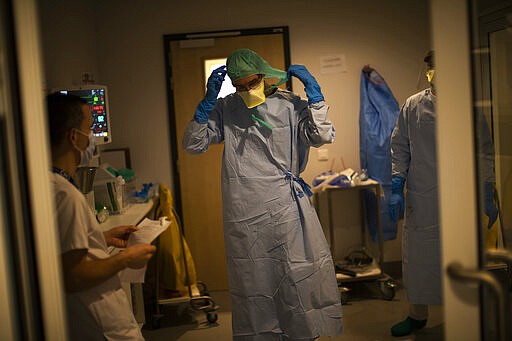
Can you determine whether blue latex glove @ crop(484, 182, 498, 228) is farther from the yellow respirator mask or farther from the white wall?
the white wall

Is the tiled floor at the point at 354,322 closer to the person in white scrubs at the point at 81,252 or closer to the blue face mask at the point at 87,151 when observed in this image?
the person in white scrubs at the point at 81,252

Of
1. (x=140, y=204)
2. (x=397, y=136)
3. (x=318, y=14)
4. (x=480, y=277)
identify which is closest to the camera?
(x=480, y=277)

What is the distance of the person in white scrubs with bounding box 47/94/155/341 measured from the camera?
1.55 metres

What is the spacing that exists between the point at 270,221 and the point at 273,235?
6 cm

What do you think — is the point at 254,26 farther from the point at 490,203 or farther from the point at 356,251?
the point at 490,203

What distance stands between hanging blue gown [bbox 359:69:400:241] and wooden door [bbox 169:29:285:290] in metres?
0.65

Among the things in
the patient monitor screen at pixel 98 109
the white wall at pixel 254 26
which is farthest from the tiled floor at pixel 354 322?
the patient monitor screen at pixel 98 109

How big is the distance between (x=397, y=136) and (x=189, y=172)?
Answer: 5.52 ft

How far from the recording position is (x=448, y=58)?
1352mm

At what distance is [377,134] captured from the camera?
4.01 metres

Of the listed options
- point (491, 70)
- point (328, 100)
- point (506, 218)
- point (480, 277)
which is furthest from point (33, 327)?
point (328, 100)

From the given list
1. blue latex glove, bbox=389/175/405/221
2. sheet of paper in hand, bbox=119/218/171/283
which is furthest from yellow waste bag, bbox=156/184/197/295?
sheet of paper in hand, bbox=119/218/171/283

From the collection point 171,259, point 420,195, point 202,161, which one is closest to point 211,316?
point 171,259

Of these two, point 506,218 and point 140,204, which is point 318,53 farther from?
point 506,218
